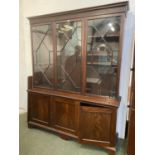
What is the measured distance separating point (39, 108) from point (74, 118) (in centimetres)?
74

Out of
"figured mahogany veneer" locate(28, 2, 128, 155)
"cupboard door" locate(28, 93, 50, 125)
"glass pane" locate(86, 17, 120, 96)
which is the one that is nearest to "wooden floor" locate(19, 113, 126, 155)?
"figured mahogany veneer" locate(28, 2, 128, 155)

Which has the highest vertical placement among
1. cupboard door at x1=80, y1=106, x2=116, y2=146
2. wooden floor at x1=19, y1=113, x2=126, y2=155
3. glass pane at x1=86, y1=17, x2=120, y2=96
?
glass pane at x1=86, y1=17, x2=120, y2=96

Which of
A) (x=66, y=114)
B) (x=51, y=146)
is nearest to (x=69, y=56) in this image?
(x=66, y=114)

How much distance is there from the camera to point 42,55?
9.20 feet

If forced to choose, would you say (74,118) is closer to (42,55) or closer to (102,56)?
(102,56)

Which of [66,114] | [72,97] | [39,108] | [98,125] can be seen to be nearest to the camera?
[98,125]

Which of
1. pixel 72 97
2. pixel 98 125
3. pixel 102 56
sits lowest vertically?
pixel 98 125

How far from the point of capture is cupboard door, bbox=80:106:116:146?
2.11 m

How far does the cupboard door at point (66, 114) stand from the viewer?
237 centimetres

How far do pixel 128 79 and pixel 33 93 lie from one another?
1.66m

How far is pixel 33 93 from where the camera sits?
2.77 metres

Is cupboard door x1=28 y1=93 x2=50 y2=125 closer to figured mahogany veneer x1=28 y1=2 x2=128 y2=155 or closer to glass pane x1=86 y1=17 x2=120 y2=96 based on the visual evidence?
figured mahogany veneer x1=28 y1=2 x2=128 y2=155

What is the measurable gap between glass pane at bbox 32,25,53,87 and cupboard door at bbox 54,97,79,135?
413 millimetres
